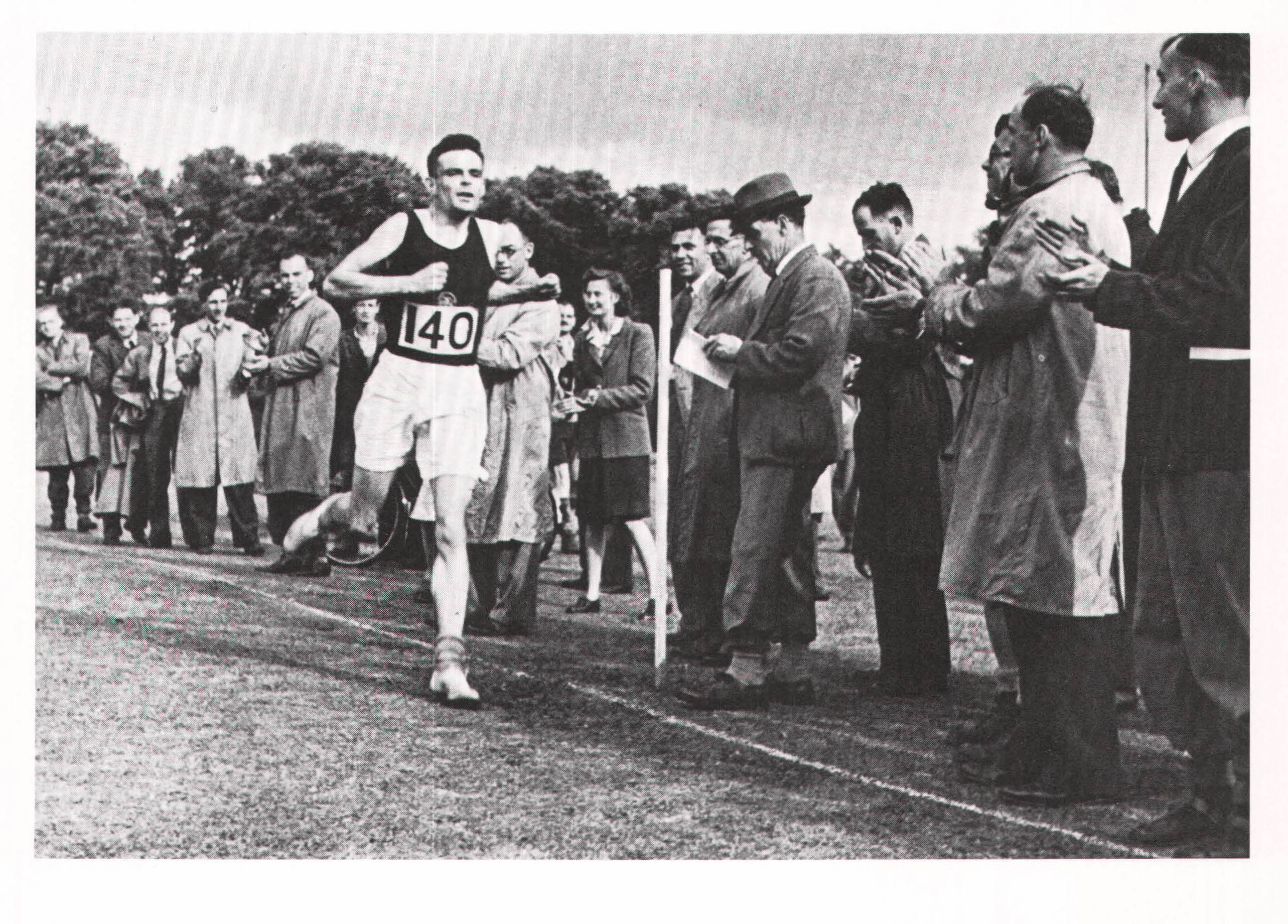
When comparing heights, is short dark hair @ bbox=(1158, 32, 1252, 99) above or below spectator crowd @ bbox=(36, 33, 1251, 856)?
above

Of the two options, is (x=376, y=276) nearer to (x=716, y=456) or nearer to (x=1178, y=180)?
(x=716, y=456)

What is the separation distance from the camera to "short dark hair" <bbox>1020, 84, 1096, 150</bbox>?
14.9 feet

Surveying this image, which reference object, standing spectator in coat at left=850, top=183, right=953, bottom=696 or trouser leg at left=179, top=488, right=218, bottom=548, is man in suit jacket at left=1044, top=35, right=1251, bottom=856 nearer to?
standing spectator in coat at left=850, top=183, right=953, bottom=696

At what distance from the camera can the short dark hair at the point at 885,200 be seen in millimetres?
6215

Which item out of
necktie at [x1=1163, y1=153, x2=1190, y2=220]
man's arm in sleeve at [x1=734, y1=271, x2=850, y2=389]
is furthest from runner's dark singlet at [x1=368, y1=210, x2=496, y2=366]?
necktie at [x1=1163, y1=153, x2=1190, y2=220]

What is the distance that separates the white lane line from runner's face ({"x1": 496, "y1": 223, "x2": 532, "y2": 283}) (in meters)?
1.75

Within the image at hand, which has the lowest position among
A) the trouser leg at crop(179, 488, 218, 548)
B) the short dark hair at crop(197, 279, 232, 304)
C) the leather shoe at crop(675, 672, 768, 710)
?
the leather shoe at crop(675, 672, 768, 710)

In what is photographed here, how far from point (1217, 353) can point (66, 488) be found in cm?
1025

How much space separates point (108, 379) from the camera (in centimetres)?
1201

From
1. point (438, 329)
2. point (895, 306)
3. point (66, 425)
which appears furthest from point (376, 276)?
point (66, 425)

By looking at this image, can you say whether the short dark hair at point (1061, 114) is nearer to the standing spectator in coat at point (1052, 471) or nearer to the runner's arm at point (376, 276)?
the standing spectator in coat at point (1052, 471)

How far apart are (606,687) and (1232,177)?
10.5ft

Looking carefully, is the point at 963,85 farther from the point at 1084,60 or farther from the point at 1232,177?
the point at 1232,177

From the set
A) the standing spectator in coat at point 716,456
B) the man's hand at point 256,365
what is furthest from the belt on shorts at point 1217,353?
the man's hand at point 256,365
